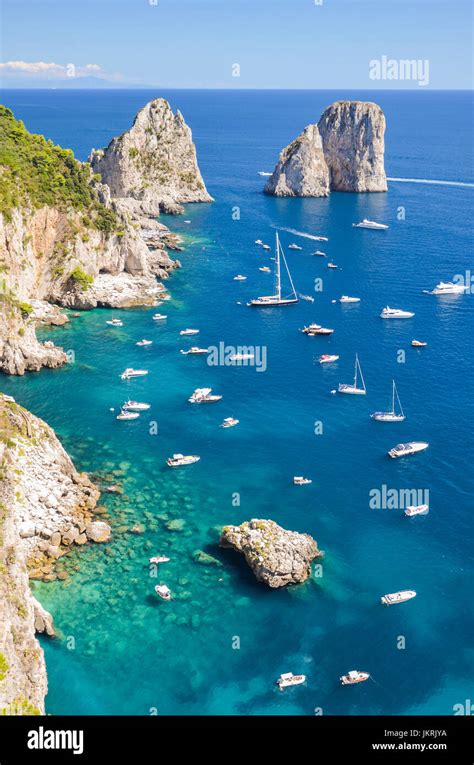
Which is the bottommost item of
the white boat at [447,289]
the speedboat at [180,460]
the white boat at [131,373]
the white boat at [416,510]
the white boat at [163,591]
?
the white boat at [163,591]

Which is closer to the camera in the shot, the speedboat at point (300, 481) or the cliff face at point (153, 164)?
the speedboat at point (300, 481)

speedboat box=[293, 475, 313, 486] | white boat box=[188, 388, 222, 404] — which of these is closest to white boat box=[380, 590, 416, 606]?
speedboat box=[293, 475, 313, 486]

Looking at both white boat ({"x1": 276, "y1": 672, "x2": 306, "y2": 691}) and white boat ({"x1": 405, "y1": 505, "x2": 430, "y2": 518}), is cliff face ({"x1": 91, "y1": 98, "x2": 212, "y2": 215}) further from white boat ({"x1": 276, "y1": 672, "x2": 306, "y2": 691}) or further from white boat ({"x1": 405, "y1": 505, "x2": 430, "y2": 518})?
white boat ({"x1": 276, "y1": 672, "x2": 306, "y2": 691})

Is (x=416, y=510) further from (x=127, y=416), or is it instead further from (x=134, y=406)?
(x=134, y=406)

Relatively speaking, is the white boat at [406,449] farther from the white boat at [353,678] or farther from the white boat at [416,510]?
the white boat at [353,678]

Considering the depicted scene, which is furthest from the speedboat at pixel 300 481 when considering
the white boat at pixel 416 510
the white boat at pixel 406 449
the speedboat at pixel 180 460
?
the white boat at pixel 406 449

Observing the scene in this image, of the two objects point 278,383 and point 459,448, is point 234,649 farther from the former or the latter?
point 278,383
